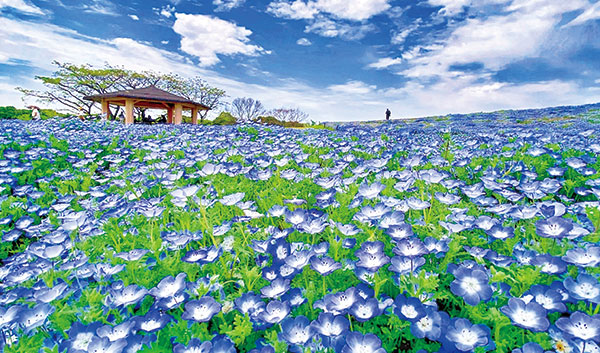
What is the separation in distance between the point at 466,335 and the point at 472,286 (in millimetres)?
225

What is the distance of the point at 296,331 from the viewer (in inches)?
53.9

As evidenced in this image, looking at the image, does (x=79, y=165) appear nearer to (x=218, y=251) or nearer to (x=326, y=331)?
(x=218, y=251)

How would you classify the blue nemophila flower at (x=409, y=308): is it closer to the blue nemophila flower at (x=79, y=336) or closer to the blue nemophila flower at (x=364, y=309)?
the blue nemophila flower at (x=364, y=309)

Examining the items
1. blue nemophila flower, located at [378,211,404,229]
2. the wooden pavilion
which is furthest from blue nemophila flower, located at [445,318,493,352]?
the wooden pavilion

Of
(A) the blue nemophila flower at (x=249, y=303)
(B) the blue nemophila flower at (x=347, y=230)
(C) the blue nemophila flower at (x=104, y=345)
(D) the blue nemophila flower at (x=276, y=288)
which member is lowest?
(C) the blue nemophila flower at (x=104, y=345)

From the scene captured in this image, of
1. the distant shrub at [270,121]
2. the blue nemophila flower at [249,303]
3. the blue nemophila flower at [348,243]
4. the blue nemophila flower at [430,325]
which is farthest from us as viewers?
the distant shrub at [270,121]

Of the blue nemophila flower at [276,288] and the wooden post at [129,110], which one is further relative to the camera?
the wooden post at [129,110]

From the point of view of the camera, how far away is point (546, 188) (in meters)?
3.01

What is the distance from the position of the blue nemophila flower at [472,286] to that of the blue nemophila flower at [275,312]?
2.32 ft

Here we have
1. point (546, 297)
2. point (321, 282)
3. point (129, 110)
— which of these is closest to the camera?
point (546, 297)

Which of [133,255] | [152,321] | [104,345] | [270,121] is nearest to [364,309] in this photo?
[152,321]

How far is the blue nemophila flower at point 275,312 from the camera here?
144 cm

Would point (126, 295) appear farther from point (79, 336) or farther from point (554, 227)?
point (554, 227)

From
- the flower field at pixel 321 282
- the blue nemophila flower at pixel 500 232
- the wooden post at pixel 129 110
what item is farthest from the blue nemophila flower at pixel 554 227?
the wooden post at pixel 129 110
